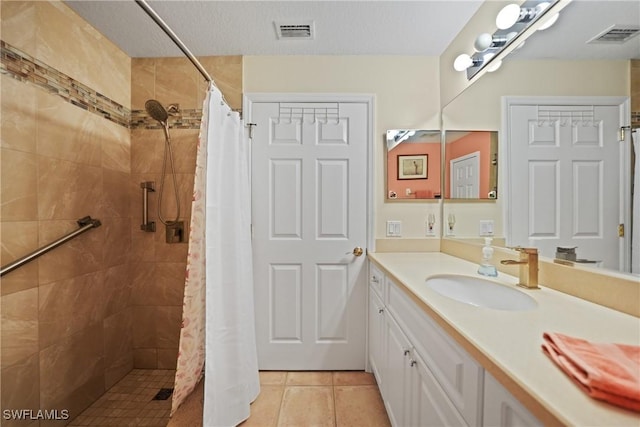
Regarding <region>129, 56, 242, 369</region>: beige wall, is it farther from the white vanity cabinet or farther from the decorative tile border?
the white vanity cabinet

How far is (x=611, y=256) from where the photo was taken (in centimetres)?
86

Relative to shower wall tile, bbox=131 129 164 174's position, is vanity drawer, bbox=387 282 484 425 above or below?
below

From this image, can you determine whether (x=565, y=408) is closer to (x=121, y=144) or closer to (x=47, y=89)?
(x=47, y=89)

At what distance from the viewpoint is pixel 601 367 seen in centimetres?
48

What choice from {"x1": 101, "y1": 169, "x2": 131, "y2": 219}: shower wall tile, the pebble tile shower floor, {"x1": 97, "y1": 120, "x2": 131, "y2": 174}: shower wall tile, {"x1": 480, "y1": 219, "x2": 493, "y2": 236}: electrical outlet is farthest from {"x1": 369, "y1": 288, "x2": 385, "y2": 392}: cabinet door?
{"x1": 97, "y1": 120, "x2": 131, "y2": 174}: shower wall tile

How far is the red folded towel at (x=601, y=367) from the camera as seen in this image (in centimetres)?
42

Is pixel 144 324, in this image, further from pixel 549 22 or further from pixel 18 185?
pixel 549 22

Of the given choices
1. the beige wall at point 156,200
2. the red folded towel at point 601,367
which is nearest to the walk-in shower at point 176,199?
the beige wall at point 156,200

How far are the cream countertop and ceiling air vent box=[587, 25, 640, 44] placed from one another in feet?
2.96

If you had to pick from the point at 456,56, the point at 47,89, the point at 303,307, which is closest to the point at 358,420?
the point at 303,307

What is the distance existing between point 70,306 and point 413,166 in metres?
2.42

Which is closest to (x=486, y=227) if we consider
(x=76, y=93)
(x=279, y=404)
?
(x=279, y=404)

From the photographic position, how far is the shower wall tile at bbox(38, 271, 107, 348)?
134 cm

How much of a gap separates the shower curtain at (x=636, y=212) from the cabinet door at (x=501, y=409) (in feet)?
2.22
